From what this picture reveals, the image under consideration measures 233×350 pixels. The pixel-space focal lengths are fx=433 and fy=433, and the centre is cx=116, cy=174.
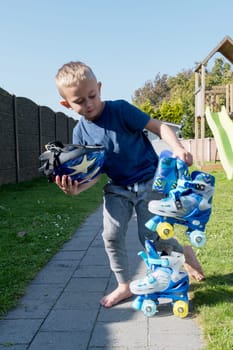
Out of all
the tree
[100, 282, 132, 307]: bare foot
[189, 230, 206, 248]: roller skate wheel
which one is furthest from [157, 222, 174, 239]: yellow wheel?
the tree

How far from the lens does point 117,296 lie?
3.00 m

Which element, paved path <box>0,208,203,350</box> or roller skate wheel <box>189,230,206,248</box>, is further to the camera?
roller skate wheel <box>189,230,206,248</box>

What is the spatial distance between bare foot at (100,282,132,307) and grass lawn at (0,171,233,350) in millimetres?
468

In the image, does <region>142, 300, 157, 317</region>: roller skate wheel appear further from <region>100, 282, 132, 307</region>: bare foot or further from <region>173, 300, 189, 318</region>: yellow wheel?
<region>100, 282, 132, 307</region>: bare foot

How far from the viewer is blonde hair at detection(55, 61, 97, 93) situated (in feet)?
8.18

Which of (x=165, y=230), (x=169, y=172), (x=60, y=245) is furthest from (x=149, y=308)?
(x=60, y=245)

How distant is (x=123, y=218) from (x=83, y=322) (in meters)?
0.72

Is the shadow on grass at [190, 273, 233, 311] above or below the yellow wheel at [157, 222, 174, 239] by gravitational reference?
below

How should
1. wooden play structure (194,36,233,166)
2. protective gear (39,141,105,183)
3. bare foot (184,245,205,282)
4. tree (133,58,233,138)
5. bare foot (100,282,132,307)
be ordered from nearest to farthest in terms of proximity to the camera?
protective gear (39,141,105,183) → bare foot (100,282,132,307) → bare foot (184,245,205,282) → wooden play structure (194,36,233,166) → tree (133,58,233,138)

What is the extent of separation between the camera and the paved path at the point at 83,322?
2371mm

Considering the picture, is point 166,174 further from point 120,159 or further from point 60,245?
point 60,245

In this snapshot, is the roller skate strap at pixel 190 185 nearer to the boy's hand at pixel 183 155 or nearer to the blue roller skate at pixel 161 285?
the boy's hand at pixel 183 155

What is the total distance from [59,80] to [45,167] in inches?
20.7

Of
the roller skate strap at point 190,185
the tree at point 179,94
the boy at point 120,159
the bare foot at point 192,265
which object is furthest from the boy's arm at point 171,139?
the tree at point 179,94
